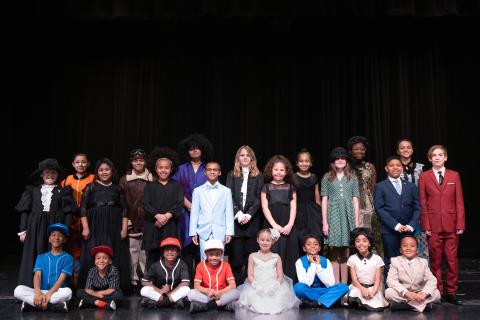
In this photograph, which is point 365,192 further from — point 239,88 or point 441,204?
point 239,88

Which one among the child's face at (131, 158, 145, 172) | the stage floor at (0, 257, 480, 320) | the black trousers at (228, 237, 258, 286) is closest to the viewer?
the stage floor at (0, 257, 480, 320)

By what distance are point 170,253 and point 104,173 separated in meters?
1.05

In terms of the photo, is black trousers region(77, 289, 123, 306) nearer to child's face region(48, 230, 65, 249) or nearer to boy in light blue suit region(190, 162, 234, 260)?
child's face region(48, 230, 65, 249)

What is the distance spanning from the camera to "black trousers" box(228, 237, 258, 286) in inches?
212

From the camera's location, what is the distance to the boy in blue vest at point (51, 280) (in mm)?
4562

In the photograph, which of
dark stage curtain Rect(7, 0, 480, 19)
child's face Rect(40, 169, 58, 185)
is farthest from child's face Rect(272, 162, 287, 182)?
dark stage curtain Rect(7, 0, 480, 19)

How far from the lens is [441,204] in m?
4.99

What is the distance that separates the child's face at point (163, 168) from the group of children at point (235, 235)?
1 centimetres

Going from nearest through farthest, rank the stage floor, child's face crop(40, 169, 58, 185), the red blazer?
the stage floor, the red blazer, child's face crop(40, 169, 58, 185)

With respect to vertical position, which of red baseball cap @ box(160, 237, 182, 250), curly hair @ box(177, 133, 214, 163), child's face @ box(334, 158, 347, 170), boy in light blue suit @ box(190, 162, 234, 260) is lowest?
red baseball cap @ box(160, 237, 182, 250)

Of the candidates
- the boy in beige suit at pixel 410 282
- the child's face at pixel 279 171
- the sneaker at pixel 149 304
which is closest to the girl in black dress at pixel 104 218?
the sneaker at pixel 149 304

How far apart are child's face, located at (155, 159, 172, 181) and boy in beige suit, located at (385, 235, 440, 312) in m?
2.20

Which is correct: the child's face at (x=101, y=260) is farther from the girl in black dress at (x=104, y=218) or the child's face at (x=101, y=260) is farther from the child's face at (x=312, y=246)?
the child's face at (x=312, y=246)

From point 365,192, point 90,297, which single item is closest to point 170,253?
point 90,297
